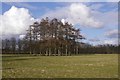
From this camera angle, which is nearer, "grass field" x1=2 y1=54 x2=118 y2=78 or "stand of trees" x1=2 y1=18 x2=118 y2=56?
"grass field" x1=2 y1=54 x2=118 y2=78

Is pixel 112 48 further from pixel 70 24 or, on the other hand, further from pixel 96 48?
pixel 70 24

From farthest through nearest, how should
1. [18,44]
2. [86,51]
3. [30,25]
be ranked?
1. [86,51]
2. [18,44]
3. [30,25]

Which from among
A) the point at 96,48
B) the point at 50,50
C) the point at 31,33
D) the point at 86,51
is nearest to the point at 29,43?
the point at 31,33

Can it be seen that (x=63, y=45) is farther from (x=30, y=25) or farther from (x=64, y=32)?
(x=30, y=25)

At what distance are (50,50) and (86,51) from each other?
47.4 m

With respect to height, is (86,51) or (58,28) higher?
(58,28)

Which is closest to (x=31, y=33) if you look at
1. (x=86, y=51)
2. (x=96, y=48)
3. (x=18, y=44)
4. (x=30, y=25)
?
(x=30, y=25)

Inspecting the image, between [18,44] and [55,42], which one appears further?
[18,44]

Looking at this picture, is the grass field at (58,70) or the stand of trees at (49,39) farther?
the stand of trees at (49,39)

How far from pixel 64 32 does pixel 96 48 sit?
52.4m

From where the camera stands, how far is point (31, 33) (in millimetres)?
114750

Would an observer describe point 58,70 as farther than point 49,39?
No

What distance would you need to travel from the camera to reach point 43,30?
10531 cm

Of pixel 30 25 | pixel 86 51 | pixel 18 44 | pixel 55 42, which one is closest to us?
pixel 55 42
